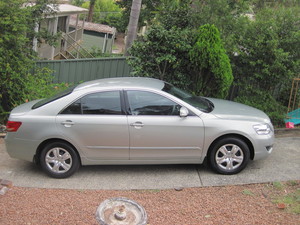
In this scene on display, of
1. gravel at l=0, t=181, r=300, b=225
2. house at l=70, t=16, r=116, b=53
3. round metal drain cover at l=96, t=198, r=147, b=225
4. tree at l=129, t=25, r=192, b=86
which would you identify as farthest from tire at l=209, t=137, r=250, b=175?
house at l=70, t=16, r=116, b=53

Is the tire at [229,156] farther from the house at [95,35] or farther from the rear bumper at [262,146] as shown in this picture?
the house at [95,35]

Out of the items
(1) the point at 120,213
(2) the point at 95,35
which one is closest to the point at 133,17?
(1) the point at 120,213

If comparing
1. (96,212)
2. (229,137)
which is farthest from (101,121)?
(229,137)

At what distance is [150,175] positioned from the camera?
20.3 feet

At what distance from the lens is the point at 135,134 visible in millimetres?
5871

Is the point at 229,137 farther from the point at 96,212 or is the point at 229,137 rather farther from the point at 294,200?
the point at 96,212

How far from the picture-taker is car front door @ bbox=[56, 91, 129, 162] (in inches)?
231

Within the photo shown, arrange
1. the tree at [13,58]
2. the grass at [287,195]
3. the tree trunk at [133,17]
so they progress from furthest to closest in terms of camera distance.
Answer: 1. the tree trunk at [133,17]
2. the tree at [13,58]
3. the grass at [287,195]

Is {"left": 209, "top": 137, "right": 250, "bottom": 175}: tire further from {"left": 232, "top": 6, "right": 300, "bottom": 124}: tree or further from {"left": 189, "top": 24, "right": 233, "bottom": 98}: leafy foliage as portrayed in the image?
{"left": 232, "top": 6, "right": 300, "bottom": 124}: tree

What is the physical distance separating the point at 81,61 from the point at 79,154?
575 centimetres

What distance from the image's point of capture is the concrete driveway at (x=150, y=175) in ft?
19.2

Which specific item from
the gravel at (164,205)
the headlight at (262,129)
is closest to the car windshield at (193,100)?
the headlight at (262,129)

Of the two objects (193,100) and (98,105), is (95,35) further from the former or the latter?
(98,105)

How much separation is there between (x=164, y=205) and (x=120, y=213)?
0.71 meters
